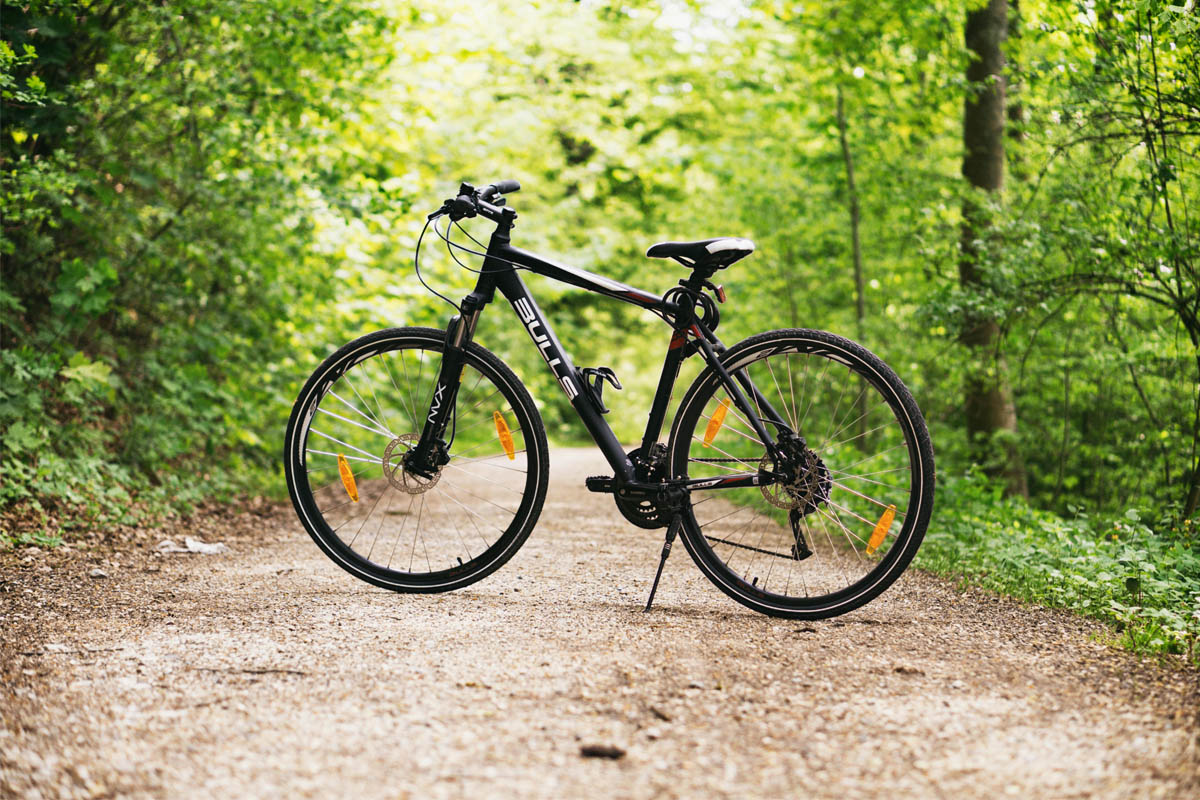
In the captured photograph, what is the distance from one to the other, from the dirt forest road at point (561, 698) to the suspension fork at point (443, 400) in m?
0.53

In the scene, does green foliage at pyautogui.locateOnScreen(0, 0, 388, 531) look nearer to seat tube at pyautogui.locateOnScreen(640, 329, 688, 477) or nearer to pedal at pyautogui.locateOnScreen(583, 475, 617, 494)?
pedal at pyautogui.locateOnScreen(583, 475, 617, 494)

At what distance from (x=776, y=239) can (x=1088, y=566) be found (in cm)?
564

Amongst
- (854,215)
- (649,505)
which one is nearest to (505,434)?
(649,505)

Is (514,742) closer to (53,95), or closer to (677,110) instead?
(53,95)

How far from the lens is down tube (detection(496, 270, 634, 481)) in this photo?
3377 mm

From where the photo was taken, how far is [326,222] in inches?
312

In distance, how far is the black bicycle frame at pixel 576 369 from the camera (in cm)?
→ 325

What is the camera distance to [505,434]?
353 centimetres

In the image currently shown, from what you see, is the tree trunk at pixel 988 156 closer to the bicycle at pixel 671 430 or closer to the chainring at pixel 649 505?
the bicycle at pixel 671 430

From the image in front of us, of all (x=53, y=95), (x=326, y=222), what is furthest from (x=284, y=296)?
(x=53, y=95)

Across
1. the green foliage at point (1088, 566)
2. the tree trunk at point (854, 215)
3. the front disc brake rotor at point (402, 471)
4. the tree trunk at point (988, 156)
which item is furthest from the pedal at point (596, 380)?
the tree trunk at point (854, 215)

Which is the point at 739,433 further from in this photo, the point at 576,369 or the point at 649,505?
the point at 576,369

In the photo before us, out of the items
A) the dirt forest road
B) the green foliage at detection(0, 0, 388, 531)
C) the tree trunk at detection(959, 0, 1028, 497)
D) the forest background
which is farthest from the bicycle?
the tree trunk at detection(959, 0, 1028, 497)

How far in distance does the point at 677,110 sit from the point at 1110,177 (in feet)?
34.6
